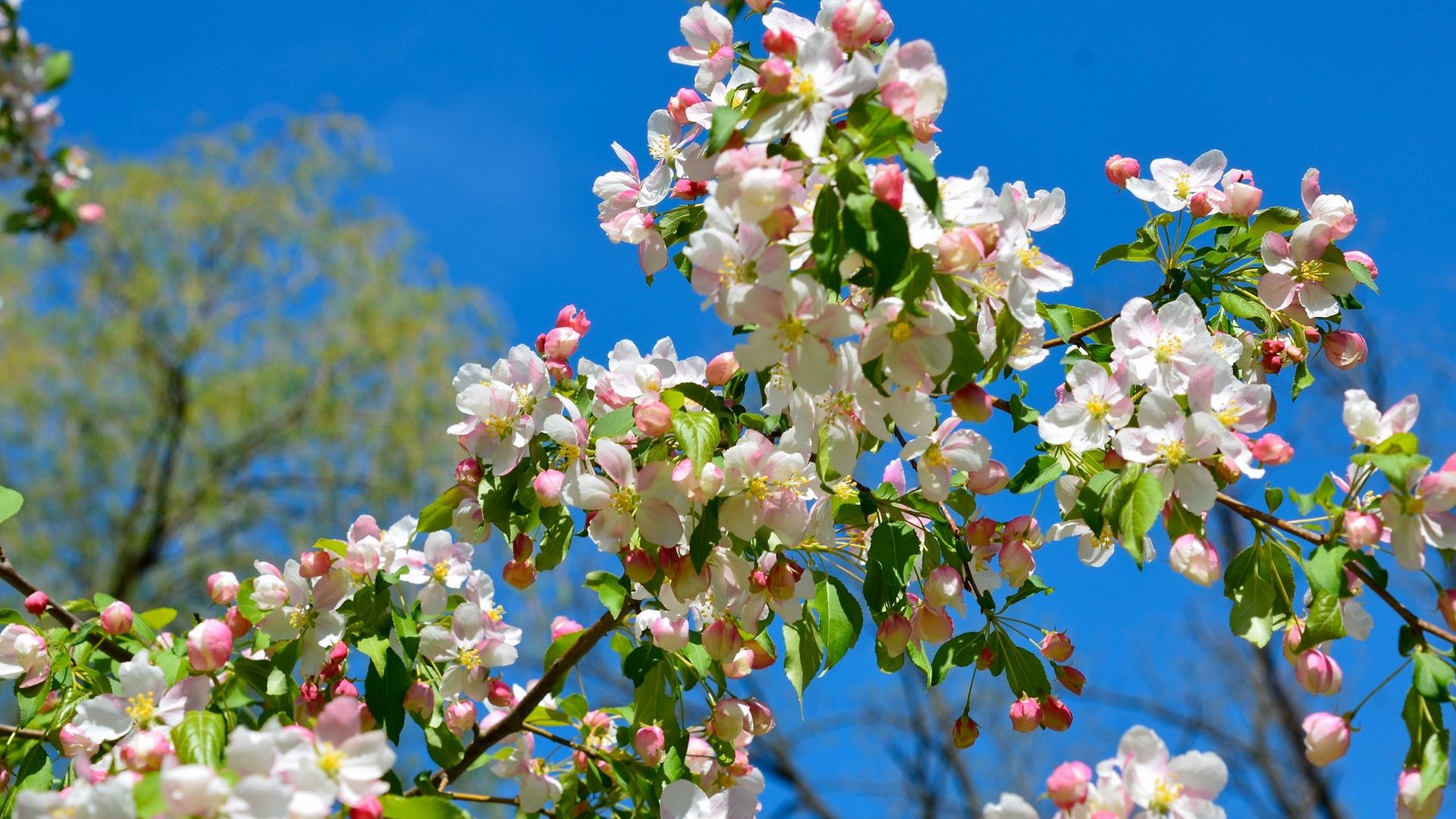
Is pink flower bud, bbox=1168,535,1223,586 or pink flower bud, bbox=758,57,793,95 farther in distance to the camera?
pink flower bud, bbox=1168,535,1223,586

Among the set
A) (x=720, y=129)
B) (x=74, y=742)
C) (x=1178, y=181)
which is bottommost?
(x=74, y=742)

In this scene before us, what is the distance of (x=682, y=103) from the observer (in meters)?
1.54

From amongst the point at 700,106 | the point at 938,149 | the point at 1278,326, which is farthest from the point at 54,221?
the point at 1278,326

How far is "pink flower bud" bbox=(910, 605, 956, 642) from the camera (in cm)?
150

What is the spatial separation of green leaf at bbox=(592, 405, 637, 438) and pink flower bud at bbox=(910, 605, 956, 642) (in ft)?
Answer: 1.45

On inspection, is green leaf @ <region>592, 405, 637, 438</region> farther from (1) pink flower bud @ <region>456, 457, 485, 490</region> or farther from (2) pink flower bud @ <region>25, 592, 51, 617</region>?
(2) pink flower bud @ <region>25, 592, 51, 617</region>

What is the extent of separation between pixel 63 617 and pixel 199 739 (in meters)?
0.67

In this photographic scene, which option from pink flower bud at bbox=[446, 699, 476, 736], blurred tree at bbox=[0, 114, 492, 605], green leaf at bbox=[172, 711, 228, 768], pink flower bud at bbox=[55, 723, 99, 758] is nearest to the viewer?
green leaf at bbox=[172, 711, 228, 768]

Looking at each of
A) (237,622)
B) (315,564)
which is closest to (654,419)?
(315,564)

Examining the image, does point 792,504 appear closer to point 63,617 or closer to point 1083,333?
point 1083,333

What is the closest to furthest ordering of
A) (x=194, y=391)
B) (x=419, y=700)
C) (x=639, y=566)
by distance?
(x=639, y=566), (x=419, y=700), (x=194, y=391)

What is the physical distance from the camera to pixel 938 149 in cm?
144

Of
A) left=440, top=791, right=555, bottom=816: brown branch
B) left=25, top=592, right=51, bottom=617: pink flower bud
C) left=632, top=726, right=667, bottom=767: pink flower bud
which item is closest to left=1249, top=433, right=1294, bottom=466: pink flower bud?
left=632, top=726, right=667, bottom=767: pink flower bud

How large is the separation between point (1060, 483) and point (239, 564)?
285 inches
